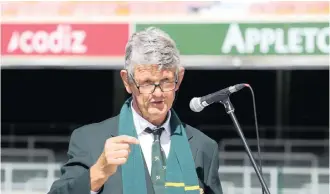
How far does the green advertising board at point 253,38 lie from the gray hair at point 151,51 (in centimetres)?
588

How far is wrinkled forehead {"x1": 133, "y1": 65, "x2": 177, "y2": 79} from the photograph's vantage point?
7.72 ft

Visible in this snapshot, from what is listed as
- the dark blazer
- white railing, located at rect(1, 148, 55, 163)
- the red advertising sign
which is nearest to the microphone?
the dark blazer

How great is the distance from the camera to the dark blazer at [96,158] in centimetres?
231

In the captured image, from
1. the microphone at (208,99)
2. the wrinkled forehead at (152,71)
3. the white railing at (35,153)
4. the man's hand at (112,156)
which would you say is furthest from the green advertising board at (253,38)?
the man's hand at (112,156)

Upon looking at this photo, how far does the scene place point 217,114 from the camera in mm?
19609

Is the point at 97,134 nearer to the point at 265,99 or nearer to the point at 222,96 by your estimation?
the point at 222,96

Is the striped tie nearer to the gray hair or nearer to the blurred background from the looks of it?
the gray hair

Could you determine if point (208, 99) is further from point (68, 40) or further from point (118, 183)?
point (68, 40)

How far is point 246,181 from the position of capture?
6.94 m

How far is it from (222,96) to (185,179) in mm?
431

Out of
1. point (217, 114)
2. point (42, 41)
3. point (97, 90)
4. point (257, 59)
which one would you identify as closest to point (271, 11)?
point (257, 59)

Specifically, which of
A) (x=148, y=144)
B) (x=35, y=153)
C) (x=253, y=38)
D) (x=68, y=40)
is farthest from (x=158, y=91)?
(x=35, y=153)

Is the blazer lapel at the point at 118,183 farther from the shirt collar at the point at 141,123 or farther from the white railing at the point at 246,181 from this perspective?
the white railing at the point at 246,181

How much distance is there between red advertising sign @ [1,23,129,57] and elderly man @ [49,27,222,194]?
19.7ft
